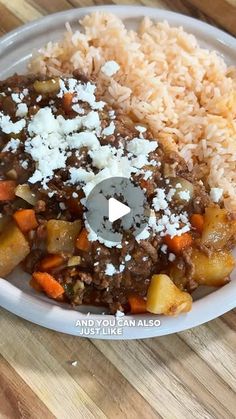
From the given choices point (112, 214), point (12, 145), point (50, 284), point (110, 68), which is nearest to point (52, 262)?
point (50, 284)

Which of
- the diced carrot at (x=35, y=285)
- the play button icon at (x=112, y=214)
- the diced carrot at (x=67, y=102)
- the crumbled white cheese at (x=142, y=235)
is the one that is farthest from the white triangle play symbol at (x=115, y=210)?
the diced carrot at (x=67, y=102)

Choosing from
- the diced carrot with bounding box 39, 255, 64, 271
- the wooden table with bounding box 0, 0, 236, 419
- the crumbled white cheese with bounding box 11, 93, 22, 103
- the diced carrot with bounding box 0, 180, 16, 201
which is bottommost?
the wooden table with bounding box 0, 0, 236, 419

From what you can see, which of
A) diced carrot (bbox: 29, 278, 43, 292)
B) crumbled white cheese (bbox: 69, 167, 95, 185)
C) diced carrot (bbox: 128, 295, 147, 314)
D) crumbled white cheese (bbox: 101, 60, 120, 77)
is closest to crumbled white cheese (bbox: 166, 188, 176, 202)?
crumbled white cheese (bbox: 69, 167, 95, 185)

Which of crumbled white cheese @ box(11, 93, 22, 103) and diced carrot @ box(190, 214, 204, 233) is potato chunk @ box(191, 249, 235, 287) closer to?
Answer: diced carrot @ box(190, 214, 204, 233)

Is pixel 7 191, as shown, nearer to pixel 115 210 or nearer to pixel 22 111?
pixel 22 111

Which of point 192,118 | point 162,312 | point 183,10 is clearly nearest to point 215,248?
point 162,312

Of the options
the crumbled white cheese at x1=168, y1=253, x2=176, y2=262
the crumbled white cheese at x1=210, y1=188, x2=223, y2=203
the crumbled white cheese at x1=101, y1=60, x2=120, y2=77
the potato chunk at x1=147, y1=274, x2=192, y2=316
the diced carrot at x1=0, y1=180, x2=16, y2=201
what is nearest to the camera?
the potato chunk at x1=147, y1=274, x2=192, y2=316
